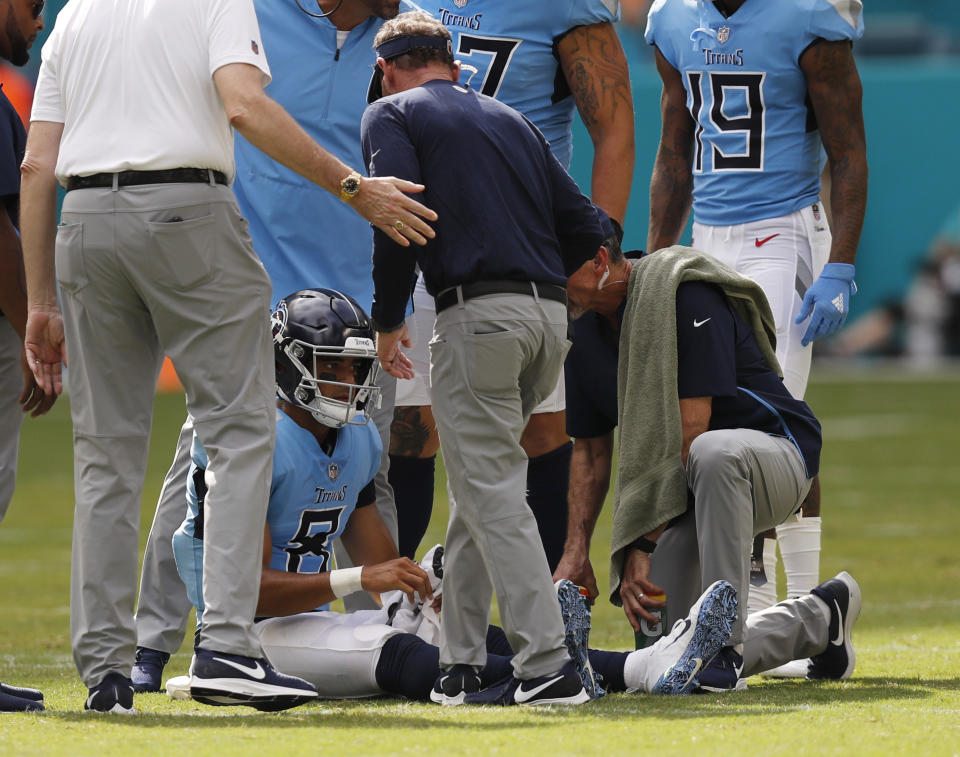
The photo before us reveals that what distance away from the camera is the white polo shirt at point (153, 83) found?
4.22m

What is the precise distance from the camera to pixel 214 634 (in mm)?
4133

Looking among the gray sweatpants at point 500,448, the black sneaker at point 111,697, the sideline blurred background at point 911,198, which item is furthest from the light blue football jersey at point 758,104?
the sideline blurred background at point 911,198

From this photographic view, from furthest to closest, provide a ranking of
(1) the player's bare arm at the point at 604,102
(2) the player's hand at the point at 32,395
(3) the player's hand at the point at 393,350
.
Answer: (1) the player's bare arm at the point at 604,102
(2) the player's hand at the point at 32,395
(3) the player's hand at the point at 393,350

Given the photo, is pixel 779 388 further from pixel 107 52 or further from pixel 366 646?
pixel 107 52

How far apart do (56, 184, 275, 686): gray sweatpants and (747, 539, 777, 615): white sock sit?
7.18 feet

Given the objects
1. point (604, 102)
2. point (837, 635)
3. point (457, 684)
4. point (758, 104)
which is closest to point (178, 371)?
point (457, 684)

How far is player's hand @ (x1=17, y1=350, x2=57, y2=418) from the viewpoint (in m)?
4.75

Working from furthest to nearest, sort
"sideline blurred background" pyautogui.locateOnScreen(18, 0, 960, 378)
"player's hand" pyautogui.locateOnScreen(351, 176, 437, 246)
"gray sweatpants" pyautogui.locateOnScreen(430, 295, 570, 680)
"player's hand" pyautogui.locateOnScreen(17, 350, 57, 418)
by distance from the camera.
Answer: "sideline blurred background" pyautogui.locateOnScreen(18, 0, 960, 378) → "player's hand" pyautogui.locateOnScreen(17, 350, 57, 418) → "gray sweatpants" pyautogui.locateOnScreen(430, 295, 570, 680) → "player's hand" pyautogui.locateOnScreen(351, 176, 437, 246)

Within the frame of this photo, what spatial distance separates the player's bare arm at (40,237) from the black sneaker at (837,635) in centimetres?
253

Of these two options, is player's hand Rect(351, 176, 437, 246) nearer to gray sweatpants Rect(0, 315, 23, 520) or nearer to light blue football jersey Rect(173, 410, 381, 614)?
light blue football jersey Rect(173, 410, 381, 614)

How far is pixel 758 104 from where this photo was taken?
6.07 metres

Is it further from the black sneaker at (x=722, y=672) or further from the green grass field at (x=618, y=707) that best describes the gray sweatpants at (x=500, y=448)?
the black sneaker at (x=722, y=672)

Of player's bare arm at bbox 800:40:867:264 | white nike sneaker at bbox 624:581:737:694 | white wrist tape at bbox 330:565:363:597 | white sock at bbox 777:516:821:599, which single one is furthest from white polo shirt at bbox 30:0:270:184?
white sock at bbox 777:516:821:599

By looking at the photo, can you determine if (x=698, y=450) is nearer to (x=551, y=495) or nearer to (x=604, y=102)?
(x=551, y=495)
